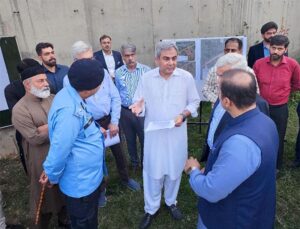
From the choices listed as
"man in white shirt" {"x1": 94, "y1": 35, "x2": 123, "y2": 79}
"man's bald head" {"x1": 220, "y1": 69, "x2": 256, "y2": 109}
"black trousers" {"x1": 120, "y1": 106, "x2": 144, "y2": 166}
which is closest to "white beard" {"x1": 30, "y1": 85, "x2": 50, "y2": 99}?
"black trousers" {"x1": 120, "y1": 106, "x2": 144, "y2": 166}

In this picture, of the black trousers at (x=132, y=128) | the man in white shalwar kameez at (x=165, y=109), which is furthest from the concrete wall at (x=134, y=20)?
the man in white shalwar kameez at (x=165, y=109)

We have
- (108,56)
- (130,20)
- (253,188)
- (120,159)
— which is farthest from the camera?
(130,20)

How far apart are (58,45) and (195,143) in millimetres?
3184

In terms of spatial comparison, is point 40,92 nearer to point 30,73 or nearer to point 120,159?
point 30,73

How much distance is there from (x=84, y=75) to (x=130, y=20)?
13.6ft

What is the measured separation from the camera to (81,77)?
2096mm

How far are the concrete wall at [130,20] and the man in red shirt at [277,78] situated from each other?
2.95 metres

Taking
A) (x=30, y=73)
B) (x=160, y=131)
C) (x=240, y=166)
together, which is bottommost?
(x=160, y=131)

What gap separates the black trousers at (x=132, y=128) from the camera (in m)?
4.26

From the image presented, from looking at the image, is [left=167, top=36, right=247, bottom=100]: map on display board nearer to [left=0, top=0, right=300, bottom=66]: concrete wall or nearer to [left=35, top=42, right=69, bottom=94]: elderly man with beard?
[left=0, top=0, right=300, bottom=66]: concrete wall

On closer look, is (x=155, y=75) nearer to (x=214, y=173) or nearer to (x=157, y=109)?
(x=157, y=109)

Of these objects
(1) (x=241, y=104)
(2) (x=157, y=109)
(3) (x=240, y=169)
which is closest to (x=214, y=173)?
(3) (x=240, y=169)

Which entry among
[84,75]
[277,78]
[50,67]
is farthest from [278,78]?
[50,67]

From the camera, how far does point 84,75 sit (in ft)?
6.88
